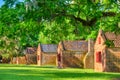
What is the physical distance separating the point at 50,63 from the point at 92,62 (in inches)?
980

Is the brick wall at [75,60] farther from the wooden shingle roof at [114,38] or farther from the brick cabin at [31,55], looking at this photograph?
the brick cabin at [31,55]

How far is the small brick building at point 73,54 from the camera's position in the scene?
216 ft

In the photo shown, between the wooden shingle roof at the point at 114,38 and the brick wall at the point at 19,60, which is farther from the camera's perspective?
the brick wall at the point at 19,60

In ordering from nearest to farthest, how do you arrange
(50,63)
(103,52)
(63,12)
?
(63,12)
(103,52)
(50,63)

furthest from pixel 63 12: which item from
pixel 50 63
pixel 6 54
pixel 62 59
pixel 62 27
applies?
pixel 6 54

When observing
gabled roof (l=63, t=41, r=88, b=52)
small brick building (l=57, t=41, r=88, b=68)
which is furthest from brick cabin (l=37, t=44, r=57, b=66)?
small brick building (l=57, t=41, r=88, b=68)

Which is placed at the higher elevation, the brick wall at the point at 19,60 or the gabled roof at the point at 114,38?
the gabled roof at the point at 114,38

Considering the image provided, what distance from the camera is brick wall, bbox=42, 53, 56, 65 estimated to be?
85.8 metres

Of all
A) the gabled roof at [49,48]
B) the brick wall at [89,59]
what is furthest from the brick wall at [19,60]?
the brick wall at [89,59]

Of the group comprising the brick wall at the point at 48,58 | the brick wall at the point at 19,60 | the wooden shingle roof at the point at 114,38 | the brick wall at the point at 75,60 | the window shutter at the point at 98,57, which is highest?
the wooden shingle roof at the point at 114,38

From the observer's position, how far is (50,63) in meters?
85.5

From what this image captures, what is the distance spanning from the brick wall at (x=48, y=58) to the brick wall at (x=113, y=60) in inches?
1519

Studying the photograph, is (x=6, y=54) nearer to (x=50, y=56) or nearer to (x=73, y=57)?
(x=50, y=56)

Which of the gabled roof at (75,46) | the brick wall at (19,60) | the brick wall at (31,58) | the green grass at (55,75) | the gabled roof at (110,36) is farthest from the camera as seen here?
the brick wall at (19,60)
